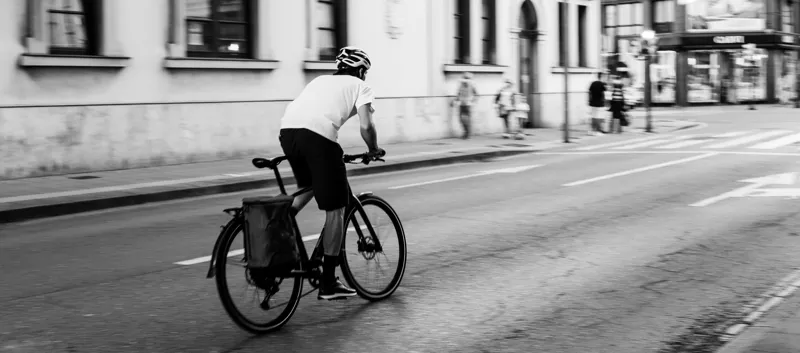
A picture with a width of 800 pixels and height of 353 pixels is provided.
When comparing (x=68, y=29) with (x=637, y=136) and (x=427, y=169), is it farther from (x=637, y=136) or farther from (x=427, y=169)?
(x=637, y=136)

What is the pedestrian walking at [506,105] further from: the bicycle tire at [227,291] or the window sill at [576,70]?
the bicycle tire at [227,291]

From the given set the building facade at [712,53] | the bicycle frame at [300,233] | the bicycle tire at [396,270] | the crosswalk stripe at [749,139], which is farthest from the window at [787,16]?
the bicycle frame at [300,233]

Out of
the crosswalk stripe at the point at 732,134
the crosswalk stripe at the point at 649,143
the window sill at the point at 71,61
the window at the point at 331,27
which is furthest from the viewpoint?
the crosswalk stripe at the point at 732,134

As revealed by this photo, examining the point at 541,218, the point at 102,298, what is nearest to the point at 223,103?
the point at 541,218

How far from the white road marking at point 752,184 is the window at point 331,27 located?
10.4 metres

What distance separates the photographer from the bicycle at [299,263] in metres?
5.71

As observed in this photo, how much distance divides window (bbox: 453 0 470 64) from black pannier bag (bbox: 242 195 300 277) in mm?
22760

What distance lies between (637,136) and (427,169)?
1126cm

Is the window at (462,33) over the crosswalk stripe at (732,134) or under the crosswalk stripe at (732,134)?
over

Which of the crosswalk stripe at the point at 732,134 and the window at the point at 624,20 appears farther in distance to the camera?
Result: the window at the point at 624,20

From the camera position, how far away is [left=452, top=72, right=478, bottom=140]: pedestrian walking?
87.0ft

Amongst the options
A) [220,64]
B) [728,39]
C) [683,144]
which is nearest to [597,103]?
[683,144]

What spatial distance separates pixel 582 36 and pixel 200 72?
18982mm

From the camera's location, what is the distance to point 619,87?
1183 inches
